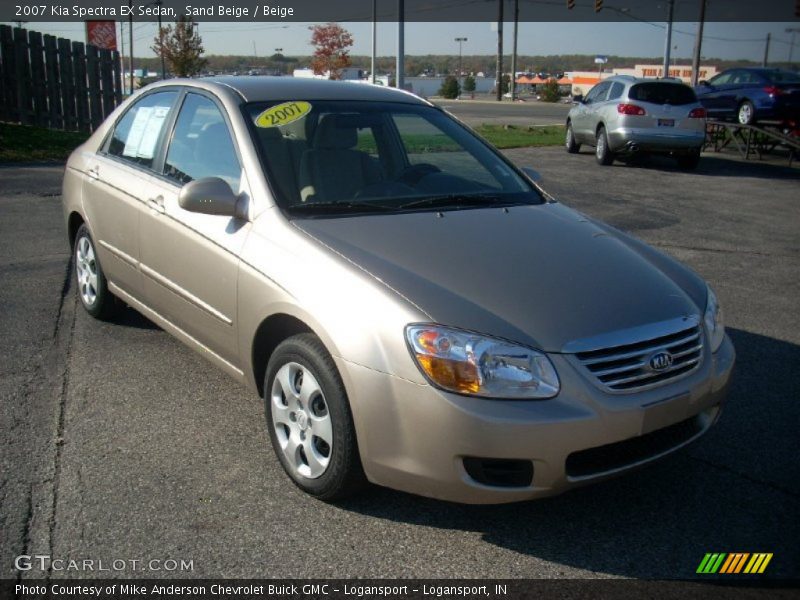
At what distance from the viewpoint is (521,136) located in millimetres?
22625

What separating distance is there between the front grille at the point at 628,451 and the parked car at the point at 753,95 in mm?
19797

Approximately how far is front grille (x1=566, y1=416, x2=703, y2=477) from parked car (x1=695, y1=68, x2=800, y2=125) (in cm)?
1980

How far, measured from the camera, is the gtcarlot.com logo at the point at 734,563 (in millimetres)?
A: 2971

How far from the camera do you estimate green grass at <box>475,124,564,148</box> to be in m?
20.4

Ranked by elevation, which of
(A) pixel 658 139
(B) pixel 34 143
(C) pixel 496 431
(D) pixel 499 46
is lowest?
(B) pixel 34 143

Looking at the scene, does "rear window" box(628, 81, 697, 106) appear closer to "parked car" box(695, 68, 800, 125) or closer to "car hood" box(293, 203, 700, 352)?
"parked car" box(695, 68, 800, 125)

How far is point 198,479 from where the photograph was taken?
354 cm

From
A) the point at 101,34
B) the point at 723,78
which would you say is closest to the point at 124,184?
the point at 723,78

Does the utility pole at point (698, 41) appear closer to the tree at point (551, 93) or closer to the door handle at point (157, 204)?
the tree at point (551, 93)

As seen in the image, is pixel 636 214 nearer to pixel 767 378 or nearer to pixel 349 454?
pixel 767 378

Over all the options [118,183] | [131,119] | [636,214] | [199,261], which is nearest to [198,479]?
[199,261]

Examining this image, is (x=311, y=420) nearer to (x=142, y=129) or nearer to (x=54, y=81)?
(x=142, y=129)

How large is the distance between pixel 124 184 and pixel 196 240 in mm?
1167

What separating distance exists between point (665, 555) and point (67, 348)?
3.82 m
